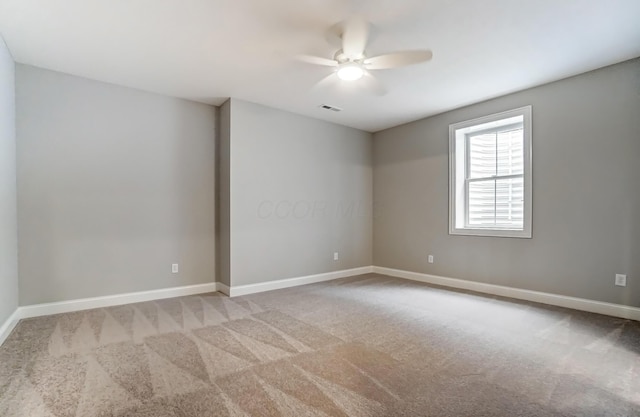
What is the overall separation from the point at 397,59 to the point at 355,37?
1.33 feet

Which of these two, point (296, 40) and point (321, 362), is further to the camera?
point (296, 40)

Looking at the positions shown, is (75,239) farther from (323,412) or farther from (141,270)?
(323,412)

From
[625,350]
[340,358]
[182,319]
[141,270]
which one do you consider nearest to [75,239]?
[141,270]

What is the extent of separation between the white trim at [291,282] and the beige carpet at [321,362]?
1.89 ft

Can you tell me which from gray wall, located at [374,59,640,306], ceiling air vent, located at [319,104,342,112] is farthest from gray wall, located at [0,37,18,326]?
gray wall, located at [374,59,640,306]

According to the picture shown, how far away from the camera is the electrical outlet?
10.9 ft

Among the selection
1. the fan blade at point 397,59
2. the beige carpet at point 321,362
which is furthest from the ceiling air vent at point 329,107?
the beige carpet at point 321,362

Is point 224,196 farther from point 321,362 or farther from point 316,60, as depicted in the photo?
point 321,362

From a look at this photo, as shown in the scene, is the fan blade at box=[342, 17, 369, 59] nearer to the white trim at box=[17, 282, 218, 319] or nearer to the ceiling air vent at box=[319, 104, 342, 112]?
the ceiling air vent at box=[319, 104, 342, 112]

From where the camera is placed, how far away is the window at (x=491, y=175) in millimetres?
4114

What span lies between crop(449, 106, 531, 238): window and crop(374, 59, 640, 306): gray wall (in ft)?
0.35

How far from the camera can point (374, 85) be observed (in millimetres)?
3857

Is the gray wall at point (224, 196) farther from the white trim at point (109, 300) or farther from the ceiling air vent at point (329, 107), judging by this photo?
the ceiling air vent at point (329, 107)

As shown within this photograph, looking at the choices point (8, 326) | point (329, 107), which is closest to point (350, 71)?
point (329, 107)
